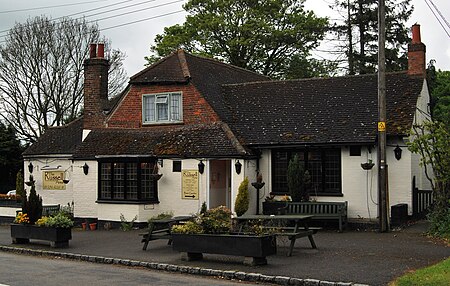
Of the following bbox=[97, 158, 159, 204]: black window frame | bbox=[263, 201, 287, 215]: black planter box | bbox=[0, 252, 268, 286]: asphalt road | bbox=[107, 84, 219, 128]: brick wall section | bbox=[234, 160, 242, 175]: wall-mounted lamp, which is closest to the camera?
bbox=[0, 252, 268, 286]: asphalt road

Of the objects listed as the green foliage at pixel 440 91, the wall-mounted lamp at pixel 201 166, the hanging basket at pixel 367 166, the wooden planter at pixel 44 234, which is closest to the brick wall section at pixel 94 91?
the wall-mounted lamp at pixel 201 166

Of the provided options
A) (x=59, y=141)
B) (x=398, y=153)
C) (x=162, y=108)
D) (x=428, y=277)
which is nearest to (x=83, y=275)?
(x=428, y=277)

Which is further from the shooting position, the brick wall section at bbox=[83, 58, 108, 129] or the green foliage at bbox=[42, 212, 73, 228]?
the brick wall section at bbox=[83, 58, 108, 129]

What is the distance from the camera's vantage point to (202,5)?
148 feet

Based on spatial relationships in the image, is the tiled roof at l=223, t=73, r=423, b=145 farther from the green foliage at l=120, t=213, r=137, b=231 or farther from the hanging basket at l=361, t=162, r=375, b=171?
the green foliage at l=120, t=213, r=137, b=231

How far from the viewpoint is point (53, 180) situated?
29.5m

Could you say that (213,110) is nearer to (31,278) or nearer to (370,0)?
(31,278)

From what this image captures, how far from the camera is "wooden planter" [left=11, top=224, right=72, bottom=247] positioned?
59.2 ft

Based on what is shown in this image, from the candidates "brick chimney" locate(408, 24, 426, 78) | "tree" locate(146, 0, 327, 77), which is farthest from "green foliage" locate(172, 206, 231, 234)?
"tree" locate(146, 0, 327, 77)

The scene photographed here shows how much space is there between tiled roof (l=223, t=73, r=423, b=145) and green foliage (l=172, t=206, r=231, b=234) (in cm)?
830

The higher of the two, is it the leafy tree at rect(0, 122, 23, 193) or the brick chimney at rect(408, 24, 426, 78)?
the brick chimney at rect(408, 24, 426, 78)

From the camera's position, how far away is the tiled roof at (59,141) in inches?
1192

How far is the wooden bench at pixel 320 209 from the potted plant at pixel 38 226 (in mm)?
7407

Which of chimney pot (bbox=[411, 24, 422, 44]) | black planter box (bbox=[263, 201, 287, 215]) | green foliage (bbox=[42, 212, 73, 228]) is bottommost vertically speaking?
→ green foliage (bbox=[42, 212, 73, 228])
